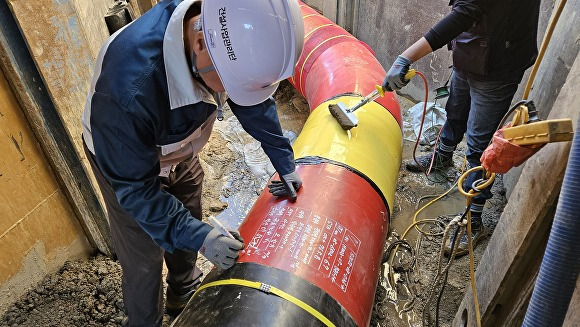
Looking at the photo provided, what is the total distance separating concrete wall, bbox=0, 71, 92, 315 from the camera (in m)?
1.88

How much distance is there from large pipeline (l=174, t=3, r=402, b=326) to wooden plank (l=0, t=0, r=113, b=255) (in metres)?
1.11

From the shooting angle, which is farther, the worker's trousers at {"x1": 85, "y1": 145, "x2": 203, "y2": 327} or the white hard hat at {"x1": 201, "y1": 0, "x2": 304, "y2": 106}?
the worker's trousers at {"x1": 85, "y1": 145, "x2": 203, "y2": 327}

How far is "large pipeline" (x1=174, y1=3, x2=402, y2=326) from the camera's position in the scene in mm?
1324

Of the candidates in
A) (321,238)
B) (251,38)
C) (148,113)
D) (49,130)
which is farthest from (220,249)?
(49,130)

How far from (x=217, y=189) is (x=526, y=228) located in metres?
2.25

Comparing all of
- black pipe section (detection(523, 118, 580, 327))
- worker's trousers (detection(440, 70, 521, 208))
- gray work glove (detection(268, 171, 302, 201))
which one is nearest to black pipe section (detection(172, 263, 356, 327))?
gray work glove (detection(268, 171, 302, 201))

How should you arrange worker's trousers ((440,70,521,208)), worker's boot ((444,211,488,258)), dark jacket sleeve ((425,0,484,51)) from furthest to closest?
worker's boot ((444,211,488,258)) → worker's trousers ((440,70,521,208)) → dark jacket sleeve ((425,0,484,51))

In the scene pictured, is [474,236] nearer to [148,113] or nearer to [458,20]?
[458,20]

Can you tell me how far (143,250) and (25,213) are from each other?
0.77 meters

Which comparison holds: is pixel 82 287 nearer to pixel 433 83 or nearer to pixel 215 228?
pixel 215 228

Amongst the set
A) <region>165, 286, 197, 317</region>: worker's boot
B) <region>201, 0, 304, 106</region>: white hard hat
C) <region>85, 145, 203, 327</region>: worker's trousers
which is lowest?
<region>165, 286, 197, 317</region>: worker's boot

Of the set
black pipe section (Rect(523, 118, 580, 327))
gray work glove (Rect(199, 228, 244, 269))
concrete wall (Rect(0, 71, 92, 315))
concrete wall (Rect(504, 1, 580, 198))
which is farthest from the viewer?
concrete wall (Rect(504, 1, 580, 198))

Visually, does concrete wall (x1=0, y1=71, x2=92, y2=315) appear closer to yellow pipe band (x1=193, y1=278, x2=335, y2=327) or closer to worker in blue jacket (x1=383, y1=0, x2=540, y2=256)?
yellow pipe band (x1=193, y1=278, x2=335, y2=327)

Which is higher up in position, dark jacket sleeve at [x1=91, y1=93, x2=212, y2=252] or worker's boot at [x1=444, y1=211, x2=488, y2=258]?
dark jacket sleeve at [x1=91, y1=93, x2=212, y2=252]
